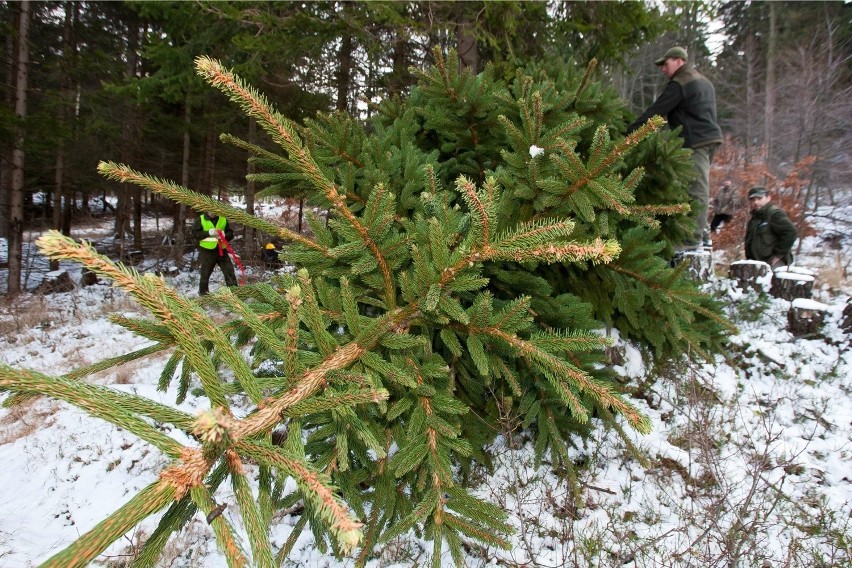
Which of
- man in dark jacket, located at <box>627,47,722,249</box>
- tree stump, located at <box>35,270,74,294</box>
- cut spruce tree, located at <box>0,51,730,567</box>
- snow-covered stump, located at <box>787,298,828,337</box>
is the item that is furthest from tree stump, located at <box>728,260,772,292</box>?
tree stump, located at <box>35,270,74,294</box>

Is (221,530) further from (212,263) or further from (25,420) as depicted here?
(212,263)

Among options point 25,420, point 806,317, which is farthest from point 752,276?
point 25,420

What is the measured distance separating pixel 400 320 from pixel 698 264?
15.1ft

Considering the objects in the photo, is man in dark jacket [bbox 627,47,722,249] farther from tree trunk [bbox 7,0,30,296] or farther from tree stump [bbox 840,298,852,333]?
tree trunk [bbox 7,0,30,296]

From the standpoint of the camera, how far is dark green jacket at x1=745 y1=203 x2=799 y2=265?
22.8 feet

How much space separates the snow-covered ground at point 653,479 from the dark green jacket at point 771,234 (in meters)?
2.96

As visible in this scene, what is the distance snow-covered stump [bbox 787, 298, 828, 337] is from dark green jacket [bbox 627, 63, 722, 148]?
7.07 feet

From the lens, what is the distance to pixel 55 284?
11.5 metres

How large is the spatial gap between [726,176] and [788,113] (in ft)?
13.0

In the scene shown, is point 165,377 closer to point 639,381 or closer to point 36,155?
point 639,381

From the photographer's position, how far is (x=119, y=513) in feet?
2.22

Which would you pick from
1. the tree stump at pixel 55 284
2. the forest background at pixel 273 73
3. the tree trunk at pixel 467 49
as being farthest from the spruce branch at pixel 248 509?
the tree stump at pixel 55 284

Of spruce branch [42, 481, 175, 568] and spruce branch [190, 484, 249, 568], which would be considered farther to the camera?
spruce branch [190, 484, 249, 568]

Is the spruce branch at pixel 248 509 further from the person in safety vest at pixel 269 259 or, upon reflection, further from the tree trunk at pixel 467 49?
the person in safety vest at pixel 269 259
